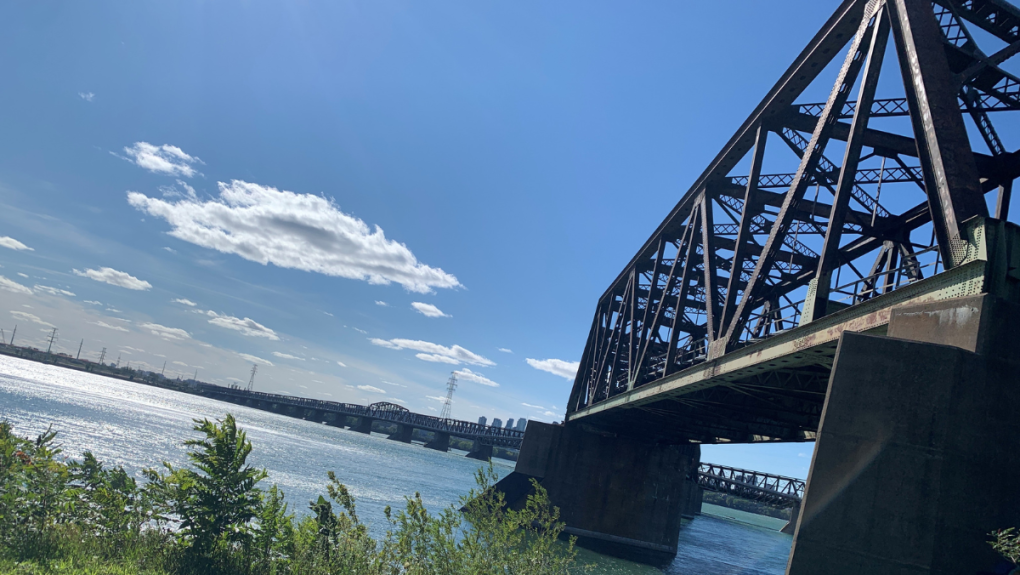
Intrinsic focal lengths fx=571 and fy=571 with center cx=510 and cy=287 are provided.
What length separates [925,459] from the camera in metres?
8.02

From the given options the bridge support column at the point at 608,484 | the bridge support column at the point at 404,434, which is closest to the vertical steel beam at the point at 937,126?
the bridge support column at the point at 608,484

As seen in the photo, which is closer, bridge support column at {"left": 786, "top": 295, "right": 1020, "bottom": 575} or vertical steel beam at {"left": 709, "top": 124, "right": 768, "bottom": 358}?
bridge support column at {"left": 786, "top": 295, "right": 1020, "bottom": 575}

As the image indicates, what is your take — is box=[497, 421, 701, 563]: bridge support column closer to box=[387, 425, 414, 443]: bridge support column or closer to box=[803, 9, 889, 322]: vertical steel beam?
box=[803, 9, 889, 322]: vertical steel beam

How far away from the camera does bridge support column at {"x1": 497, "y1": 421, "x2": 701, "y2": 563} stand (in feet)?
141

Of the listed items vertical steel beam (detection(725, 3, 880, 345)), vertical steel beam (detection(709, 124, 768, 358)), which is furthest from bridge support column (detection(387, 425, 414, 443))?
vertical steel beam (detection(725, 3, 880, 345))

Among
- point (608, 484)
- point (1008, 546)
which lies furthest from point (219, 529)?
point (608, 484)

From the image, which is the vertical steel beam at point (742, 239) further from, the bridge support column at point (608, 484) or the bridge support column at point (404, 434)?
the bridge support column at point (404, 434)

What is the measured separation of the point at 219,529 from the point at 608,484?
36.9m

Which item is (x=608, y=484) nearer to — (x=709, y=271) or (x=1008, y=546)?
(x=709, y=271)

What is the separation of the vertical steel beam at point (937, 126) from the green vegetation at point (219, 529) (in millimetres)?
8353

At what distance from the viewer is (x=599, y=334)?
172ft

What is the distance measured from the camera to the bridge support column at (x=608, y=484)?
141ft

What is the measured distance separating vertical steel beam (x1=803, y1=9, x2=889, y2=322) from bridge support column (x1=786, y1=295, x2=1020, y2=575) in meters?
3.87

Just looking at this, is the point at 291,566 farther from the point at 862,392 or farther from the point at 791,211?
the point at 791,211
